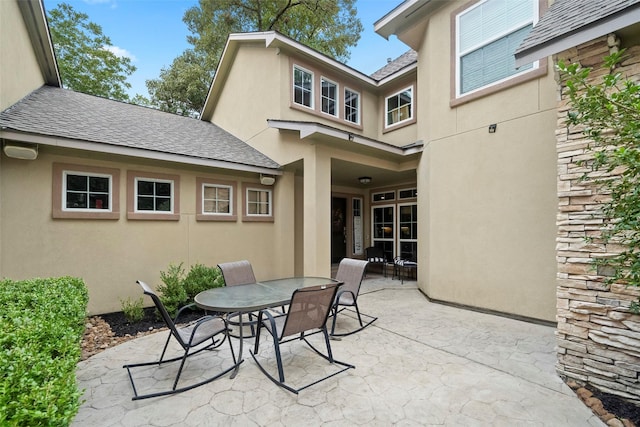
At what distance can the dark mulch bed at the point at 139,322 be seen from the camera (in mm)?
4777

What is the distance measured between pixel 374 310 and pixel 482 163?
11.6 feet

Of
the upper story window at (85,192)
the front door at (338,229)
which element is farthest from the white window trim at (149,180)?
the front door at (338,229)

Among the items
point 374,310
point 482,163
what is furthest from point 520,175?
point 374,310

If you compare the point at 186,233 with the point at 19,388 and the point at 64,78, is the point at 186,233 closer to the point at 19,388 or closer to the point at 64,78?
the point at 19,388

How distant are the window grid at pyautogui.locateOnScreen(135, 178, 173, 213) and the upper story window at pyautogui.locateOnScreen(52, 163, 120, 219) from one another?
1.21 ft

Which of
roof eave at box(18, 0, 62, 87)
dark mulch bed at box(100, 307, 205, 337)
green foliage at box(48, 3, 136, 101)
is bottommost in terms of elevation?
dark mulch bed at box(100, 307, 205, 337)

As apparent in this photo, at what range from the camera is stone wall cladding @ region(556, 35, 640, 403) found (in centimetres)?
277

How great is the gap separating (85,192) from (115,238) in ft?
3.29

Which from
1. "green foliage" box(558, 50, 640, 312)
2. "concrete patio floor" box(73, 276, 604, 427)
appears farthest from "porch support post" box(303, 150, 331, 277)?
"green foliage" box(558, 50, 640, 312)

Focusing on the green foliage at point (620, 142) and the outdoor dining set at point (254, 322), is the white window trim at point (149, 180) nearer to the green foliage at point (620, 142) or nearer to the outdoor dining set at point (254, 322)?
the outdoor dining set at point (254, 322)

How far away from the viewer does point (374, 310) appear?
5602 millimetres

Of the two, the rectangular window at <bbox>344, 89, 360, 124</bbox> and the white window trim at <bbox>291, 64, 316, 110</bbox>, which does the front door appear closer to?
the rectangular window at <bbox>344, 89, 360, 124</bbox>

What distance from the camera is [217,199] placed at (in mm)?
7043

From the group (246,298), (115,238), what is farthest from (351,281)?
(115,238)
